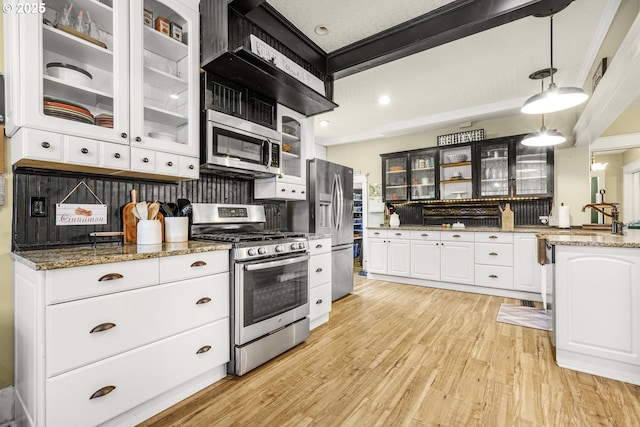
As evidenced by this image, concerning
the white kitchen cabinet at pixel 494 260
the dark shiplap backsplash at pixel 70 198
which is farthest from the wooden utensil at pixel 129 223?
the white kitchen cabinet at pixel 494 260

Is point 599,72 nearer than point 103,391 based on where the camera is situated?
No

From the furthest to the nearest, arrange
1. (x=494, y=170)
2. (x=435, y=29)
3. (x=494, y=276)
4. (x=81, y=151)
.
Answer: (x=494, y=170), (x=494, y=276), (x=435, y=29), (x=81, y=151)

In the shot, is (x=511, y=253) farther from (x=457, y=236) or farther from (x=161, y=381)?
(x=161, y=381)

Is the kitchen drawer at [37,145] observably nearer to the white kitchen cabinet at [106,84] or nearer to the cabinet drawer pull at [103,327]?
the white kitchen cabinet at [106,84]

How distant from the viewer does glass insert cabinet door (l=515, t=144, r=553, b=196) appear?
4209 millimetres

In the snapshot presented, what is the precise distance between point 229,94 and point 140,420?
2.26 metres

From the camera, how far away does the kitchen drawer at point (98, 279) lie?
50.9 inches

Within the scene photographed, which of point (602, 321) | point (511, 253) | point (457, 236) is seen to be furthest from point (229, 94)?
point (511, 253)

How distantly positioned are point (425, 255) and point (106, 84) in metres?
4.26

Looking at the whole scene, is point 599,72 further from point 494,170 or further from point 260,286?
point 260,286

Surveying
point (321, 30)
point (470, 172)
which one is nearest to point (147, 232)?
point (321, 30)

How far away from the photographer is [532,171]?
432 centimetres

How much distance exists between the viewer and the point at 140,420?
5.29 ft

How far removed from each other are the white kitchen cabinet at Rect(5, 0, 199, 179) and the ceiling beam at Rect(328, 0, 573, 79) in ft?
4.79
